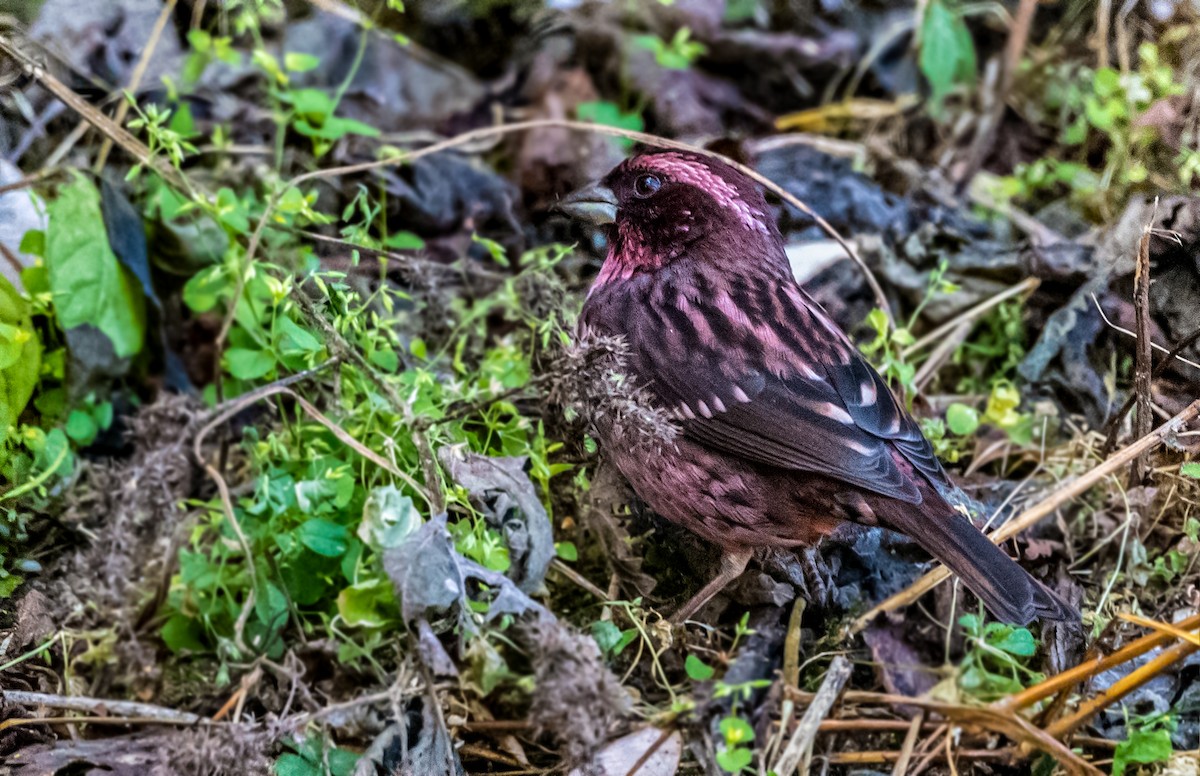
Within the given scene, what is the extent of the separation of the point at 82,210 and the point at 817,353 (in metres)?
2.13

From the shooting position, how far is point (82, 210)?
324cm

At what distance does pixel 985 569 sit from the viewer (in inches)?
95.0

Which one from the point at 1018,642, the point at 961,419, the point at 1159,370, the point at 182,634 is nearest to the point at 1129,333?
the point at 1159,370

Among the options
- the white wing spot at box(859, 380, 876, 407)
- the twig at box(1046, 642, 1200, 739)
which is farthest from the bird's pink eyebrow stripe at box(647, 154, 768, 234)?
the twig at box(1046, 642, 1200, 739)

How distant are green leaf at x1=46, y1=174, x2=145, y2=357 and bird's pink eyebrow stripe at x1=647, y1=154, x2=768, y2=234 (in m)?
1.60

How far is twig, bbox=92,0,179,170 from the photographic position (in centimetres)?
368

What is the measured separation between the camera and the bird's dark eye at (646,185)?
3.02 m

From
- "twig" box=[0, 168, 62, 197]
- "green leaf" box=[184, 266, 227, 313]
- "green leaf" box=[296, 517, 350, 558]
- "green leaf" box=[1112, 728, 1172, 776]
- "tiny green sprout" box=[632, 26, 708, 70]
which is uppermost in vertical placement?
"tiny green sprout" box=[632, 26, 708, 70]

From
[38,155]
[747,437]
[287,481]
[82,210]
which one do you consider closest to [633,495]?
[747,437]

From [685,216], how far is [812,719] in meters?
1.35

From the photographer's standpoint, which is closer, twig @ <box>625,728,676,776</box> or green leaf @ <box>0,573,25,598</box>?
twig @ <box>625,728,676,776</box>

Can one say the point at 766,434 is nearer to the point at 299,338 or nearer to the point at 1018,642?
the point at 1018,642

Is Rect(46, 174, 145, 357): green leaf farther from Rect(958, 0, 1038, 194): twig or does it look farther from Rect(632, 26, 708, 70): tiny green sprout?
Rect(958, 0, 1038, 194): twig

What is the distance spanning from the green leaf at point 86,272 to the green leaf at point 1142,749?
280cm
